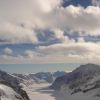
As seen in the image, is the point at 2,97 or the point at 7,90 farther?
the point at 7,90
